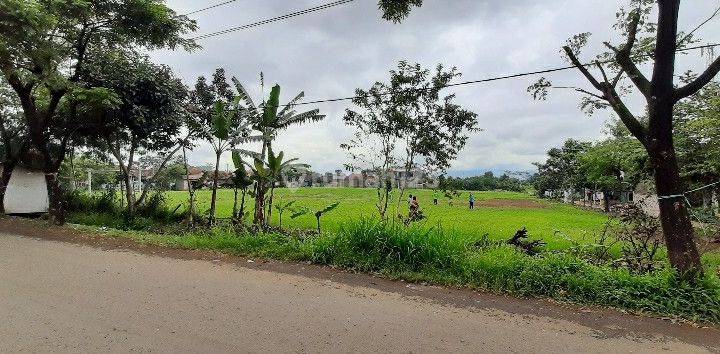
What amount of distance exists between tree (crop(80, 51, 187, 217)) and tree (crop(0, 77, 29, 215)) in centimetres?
251

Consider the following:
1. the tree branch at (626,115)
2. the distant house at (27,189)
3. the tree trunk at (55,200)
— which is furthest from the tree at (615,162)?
the distant house at (27,189)

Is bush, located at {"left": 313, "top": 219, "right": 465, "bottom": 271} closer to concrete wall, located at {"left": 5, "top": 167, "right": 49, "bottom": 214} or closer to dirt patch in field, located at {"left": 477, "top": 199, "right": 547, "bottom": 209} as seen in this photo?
concrete wall, located at {"left": 5, "top": 167, "right": 49, "bottom": 214}

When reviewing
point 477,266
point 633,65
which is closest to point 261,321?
point 477,266

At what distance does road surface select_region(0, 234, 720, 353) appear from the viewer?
13.2 feet

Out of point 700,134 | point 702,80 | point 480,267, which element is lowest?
point 480,267

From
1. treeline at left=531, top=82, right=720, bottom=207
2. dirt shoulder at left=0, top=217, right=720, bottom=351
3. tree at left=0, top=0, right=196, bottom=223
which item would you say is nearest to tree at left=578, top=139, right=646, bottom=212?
treeline at left=531, top=82, right=720, bottom=207

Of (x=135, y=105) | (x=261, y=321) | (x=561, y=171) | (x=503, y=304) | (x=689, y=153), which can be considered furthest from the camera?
(x=561, y=171)

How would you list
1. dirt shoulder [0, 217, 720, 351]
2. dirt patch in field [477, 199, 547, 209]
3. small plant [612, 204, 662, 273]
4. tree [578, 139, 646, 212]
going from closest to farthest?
dirt shoulder [0, 217, 720, 351], small plant [612, 204, 662, 273], tree [578, 139, 646, 212], dirt patch in field [477, 199, 547, 209]

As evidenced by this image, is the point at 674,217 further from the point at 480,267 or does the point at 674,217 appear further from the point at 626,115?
the point at 480,267

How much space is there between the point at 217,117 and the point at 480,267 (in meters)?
8.62

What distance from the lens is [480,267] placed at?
6230mm

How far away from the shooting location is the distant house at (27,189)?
56.0 feet

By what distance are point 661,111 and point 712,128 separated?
1017 cm

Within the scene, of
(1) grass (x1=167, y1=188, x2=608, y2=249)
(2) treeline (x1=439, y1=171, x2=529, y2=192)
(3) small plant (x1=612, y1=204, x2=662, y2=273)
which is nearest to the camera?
(3) small plant (x1=612, y1=204, x2=662, y2=273)
